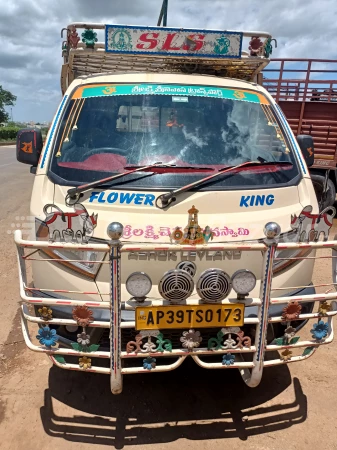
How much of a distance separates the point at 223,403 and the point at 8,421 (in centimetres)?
154

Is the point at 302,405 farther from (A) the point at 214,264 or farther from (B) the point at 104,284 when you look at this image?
(B) the point at 104,284

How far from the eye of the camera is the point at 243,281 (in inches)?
85.3

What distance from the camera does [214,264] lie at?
2.47 m

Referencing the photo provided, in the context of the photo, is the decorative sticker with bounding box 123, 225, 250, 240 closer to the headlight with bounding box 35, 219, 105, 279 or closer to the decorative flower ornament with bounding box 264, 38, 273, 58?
the headlight with bounding box 35, 219, 105, 279

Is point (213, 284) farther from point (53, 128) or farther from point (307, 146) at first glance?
point (307, 146)

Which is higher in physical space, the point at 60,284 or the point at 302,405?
the point at 60,284

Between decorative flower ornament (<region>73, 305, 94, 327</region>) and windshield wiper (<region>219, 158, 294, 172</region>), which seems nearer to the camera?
decorative flower ornament (<region>73, 305, 94, 327</region>)

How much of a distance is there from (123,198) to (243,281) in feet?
3.33

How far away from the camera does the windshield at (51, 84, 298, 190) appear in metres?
2.82

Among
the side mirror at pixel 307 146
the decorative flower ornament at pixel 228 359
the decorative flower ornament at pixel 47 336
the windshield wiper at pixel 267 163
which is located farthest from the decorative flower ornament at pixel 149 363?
the side mirror at pixel 307 146

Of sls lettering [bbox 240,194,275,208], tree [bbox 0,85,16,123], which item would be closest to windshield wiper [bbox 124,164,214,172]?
sls lettering [bbox 240,194,275,208]

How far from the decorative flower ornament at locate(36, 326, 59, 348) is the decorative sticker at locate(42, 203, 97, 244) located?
567 millimetres

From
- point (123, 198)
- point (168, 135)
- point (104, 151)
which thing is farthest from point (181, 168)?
point (104, 151)

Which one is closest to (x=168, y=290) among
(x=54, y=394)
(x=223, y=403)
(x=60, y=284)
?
(x=60, y=284)
